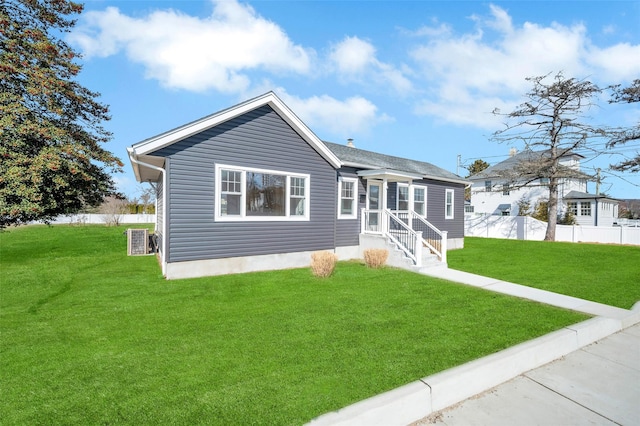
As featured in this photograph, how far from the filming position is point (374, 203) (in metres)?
13.2

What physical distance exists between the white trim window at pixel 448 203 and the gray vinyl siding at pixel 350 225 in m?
6.26

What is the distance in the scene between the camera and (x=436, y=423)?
8.96 ft

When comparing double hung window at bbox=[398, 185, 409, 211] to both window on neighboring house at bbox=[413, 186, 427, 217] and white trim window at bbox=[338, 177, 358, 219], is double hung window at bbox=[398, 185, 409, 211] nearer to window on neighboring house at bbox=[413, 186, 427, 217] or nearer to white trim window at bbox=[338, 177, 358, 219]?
window on neighboring house at bbox=[413, 186, 427, 217]

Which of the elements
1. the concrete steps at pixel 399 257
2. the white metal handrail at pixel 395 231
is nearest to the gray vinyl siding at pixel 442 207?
the white metal handrail at pixel 395 231

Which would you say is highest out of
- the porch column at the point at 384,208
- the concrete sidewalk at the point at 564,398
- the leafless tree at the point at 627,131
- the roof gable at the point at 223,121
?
the leafless tree at the point at 627,131

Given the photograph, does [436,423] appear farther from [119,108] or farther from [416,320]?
[119,108]

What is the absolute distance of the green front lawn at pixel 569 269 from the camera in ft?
24.4

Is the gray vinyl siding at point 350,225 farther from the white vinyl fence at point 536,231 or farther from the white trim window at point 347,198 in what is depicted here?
the white vinyl fence at point 536,231

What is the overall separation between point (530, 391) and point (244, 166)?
8.25 m

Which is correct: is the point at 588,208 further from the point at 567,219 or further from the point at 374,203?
the point at 374,203

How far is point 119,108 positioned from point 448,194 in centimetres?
1722

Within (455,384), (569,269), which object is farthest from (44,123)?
(569,269)

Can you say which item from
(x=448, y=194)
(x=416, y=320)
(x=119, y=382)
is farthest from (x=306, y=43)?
(x=119, y=382)

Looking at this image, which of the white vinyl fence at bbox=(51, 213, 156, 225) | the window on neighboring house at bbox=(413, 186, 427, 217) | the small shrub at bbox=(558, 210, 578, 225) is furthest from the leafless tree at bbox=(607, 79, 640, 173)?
the white vinyl fence at bbox=(51, 213, 156, 225)
